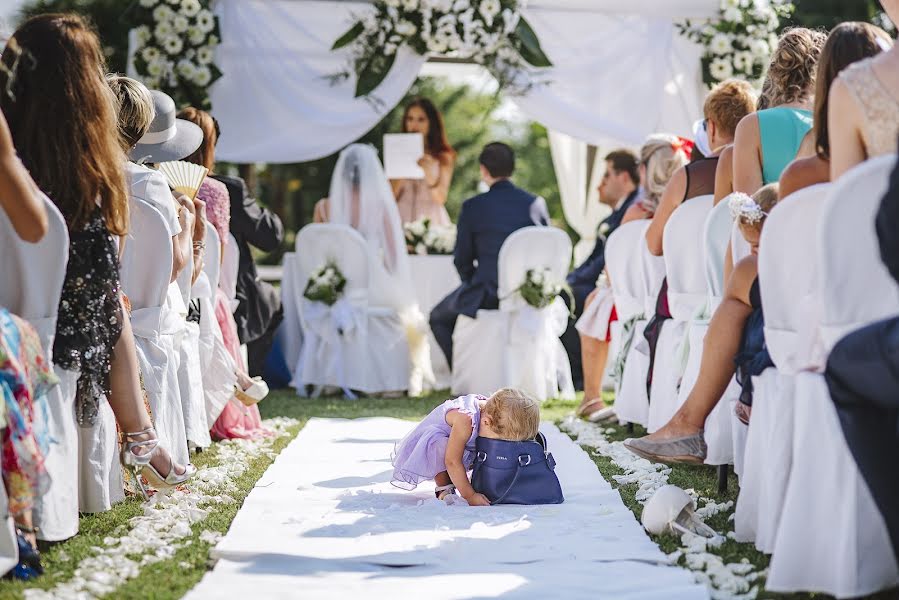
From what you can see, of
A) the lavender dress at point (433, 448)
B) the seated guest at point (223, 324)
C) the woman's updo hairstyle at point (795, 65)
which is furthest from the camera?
the seated guest at point (223, 324)

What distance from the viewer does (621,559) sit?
331 centimetres

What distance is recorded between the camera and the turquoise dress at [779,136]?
14.4 ft

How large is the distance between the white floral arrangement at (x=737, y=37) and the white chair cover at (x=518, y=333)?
2300mm

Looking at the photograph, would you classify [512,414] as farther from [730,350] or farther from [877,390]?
[877,390]

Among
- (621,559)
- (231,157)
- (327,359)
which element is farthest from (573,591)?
(231,157)

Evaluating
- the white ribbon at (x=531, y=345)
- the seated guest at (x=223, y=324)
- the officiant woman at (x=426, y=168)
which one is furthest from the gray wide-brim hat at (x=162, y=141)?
the officiant woman at (x=426, y=168)

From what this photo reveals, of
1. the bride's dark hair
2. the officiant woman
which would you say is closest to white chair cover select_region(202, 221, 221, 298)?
the officiant woman

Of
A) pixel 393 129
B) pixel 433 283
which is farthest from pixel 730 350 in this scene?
pixel 393 129

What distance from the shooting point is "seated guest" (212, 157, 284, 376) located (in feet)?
23.6

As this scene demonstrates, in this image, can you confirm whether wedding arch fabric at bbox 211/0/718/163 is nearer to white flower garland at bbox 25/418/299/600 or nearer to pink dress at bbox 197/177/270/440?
pink dress at bbox 197/177/270/440

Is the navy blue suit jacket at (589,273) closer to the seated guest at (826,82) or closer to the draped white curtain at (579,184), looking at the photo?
the draped white curtain at (579,184)

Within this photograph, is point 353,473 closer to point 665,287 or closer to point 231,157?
point 665,287

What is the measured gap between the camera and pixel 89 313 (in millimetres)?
3459

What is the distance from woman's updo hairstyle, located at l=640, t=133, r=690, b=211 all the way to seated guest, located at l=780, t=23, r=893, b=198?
2682 mm
